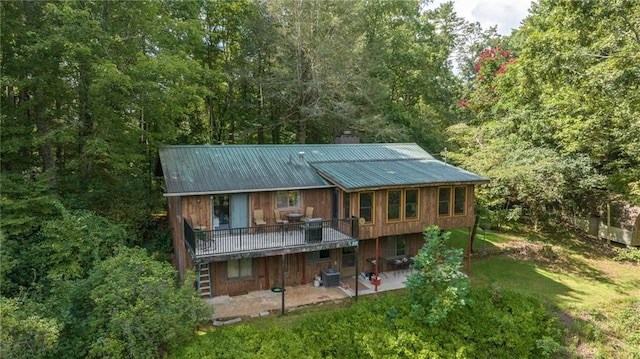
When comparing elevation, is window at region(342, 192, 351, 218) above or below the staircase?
above

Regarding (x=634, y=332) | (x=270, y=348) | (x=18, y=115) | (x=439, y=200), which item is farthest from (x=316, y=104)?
(x=634, y=332)

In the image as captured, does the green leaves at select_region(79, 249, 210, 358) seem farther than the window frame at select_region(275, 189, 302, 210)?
No

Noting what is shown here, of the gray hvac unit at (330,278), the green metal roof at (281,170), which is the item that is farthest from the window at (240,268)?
the gray hvac unit at (330,278)

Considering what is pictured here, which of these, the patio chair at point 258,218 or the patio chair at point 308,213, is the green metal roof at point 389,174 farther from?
the patio chair at point 258,218

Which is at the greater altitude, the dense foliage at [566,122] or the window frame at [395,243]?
the dense foliage at [566,122]

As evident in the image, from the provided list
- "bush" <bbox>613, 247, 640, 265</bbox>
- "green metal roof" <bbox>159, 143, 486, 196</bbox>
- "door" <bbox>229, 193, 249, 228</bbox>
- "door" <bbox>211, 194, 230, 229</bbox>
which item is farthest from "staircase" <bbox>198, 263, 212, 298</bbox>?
"bush" <bbox>613, 247, 640, 265</bbox>

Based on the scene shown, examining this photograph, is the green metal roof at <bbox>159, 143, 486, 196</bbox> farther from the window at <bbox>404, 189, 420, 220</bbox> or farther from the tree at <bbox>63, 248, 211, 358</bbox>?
the tree at <bbox>63, 248, 211, 358</bbox>
